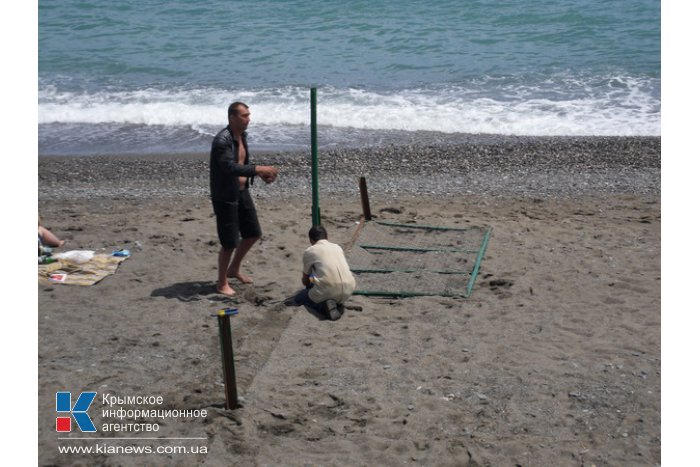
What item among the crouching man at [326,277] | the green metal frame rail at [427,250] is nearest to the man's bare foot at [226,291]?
the crouching man at [326,277]

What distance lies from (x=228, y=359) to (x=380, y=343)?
5.28 feet

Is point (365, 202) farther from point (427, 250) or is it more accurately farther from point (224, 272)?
point (224, 272)

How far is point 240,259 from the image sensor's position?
7836 millimetres

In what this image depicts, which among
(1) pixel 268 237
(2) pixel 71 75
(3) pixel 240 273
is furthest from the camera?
(2) pixel 71 75

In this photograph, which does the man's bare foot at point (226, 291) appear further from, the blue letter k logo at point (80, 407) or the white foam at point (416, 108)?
the white foam at point (416, 108)

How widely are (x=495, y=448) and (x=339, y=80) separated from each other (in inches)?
598

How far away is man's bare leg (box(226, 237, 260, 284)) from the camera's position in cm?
769

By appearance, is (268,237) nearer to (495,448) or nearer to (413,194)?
(413,194)

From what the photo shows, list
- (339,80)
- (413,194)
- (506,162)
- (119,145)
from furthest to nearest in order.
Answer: (339,80), (119,145), (506,162), (413,194)

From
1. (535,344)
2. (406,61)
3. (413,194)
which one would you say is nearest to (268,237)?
(413,194)

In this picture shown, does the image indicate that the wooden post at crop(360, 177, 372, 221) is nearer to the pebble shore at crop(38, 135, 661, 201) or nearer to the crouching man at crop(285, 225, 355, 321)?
the pebble shore at crop(38, 135, 661, 201)

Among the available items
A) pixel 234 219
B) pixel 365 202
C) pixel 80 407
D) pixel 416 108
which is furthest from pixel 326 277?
pixel 416 108

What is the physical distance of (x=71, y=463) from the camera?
194 inches

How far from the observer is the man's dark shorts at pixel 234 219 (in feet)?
23.9
